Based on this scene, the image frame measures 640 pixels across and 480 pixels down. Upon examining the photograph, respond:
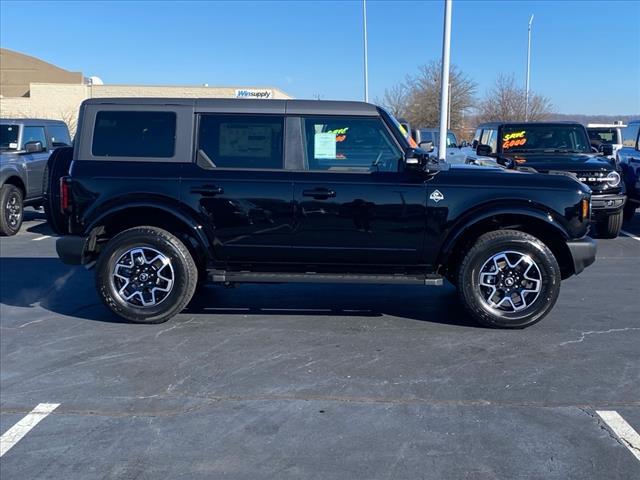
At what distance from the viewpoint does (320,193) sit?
Answer: 5820mm

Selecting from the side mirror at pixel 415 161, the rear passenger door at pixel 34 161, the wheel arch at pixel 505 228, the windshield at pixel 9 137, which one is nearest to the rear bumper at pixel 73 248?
the side mirror at pixel 415 161

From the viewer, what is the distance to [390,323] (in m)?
6.15

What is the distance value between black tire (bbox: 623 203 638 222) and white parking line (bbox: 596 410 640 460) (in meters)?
9.13

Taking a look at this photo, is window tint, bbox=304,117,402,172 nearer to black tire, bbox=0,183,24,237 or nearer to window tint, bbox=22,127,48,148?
black tire, bbox=0,183,24,237

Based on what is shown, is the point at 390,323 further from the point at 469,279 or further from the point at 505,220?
the point at 505,220

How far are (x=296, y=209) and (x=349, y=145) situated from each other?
74cm

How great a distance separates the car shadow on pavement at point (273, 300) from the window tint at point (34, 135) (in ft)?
15.7

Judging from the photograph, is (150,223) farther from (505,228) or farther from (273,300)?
(505,228)

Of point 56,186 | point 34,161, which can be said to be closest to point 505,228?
point 56,186

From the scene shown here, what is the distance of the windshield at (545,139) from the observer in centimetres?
1169

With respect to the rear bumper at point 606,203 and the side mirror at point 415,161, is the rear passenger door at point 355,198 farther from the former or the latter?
the rear bumper at point 606,203

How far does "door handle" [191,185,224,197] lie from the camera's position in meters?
5.88

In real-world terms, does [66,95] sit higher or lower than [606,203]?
higher

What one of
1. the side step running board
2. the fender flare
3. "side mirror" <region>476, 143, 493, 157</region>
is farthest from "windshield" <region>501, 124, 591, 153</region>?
the side step running board
